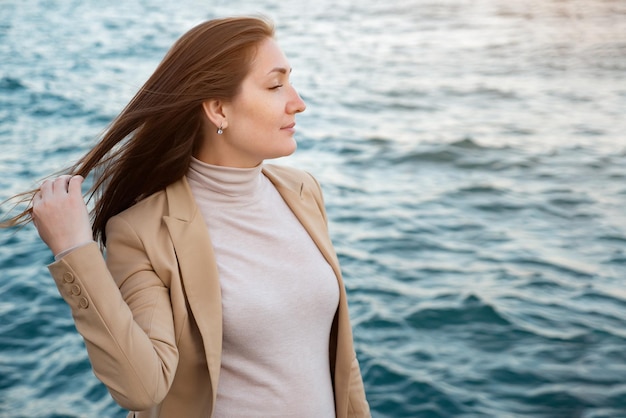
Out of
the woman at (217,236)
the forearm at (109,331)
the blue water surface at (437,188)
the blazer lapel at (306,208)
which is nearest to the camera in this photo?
the forearm at (109,331)

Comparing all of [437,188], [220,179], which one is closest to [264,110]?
[220,179]

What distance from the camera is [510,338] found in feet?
19.1

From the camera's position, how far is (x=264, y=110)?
2295mm

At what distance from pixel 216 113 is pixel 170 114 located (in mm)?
123

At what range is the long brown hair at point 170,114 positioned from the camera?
222 cm

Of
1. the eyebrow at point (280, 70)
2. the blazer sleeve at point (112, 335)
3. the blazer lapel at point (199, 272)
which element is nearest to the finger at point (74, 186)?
the blazer sleeve at point (112, 335)

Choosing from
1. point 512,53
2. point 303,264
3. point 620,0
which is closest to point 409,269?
point 303,264

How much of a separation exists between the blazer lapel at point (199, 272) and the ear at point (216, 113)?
0.22 meters

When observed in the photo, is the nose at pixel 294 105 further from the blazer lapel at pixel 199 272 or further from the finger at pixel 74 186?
the finger at pixel 74 186

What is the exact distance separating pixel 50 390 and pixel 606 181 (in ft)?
18.4

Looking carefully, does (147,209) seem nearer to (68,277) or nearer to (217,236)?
(217,236)

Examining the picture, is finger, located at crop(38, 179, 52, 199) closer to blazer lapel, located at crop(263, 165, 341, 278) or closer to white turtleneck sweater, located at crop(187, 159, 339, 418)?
white turtleneck sweater, located at crop(187, 159, 339, 418)

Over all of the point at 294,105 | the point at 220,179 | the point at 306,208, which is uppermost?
the point at 294,105

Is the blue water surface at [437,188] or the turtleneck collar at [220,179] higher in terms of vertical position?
the turtleneck collar at [220,179]
